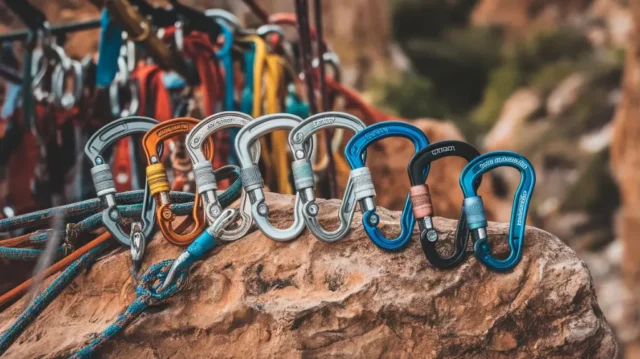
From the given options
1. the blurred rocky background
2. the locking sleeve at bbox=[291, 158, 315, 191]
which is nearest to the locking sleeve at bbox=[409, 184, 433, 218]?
the locking sleeve at bbox=[291, 158, 315, 191]

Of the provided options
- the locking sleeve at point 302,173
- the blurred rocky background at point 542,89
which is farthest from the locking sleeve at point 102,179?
the blurred rocky background at point 542,89

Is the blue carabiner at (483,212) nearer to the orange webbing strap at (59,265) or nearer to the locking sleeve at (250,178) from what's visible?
the locking sleeve at (250,178)

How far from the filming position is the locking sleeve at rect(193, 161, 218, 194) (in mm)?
873

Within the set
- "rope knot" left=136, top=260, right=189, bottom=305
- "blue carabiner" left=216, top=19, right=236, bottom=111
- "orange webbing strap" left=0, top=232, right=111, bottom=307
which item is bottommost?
"rope knot" left=136, top=260, right=189, bottom=305

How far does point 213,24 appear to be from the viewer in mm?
1635

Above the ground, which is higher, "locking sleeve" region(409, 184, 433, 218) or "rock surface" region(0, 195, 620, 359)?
"locking sleeve" region(409, 184, 433, 218)

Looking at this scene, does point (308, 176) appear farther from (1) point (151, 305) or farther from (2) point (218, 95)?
(2) point (218, 95)

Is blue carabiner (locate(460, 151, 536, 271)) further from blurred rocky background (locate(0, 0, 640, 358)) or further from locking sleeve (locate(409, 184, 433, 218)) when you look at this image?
blurred rocky background (locate(0, 0, 640, 358))

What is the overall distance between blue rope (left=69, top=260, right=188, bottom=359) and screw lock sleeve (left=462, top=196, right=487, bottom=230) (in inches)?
12.0

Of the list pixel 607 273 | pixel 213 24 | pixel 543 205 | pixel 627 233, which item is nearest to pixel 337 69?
pixel 213 24

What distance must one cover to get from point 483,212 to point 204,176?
0.30 m

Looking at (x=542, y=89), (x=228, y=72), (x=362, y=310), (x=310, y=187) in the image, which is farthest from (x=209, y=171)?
Result: (x=542, y=89)

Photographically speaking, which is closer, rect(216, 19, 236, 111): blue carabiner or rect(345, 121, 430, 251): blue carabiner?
rect(345, 121, 430, 251): blue carabiner

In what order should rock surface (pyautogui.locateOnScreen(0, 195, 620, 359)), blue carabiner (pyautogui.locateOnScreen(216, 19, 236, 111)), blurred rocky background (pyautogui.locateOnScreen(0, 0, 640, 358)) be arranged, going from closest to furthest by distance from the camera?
1. rock surface (pyautogui.locateOnScreen(0, 195, 620, 359))
2. blue carabiner (pyautogui.locateOnScreen(216, 19, 236, 111))
3. blurred rocky background (pyautogui.locateOnScreen(0, 0, 640, 358))
